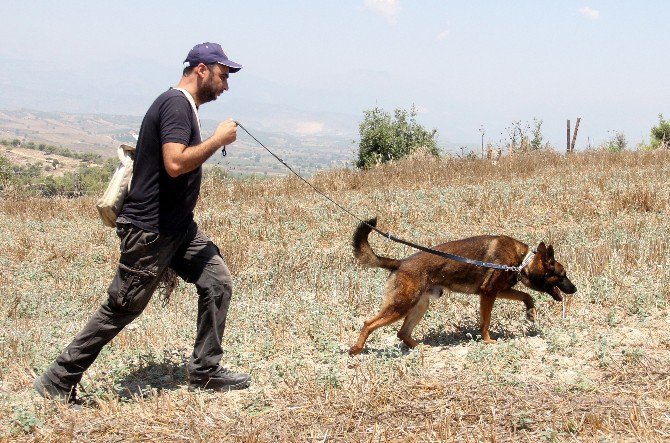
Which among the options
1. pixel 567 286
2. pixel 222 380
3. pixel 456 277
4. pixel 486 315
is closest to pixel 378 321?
pixel 456 277

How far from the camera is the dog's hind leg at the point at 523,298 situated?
5324 mm

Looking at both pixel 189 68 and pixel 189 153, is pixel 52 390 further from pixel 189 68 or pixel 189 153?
pixel 189 68

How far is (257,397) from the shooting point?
3.92 m

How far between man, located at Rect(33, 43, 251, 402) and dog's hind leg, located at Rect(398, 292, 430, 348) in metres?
1.84

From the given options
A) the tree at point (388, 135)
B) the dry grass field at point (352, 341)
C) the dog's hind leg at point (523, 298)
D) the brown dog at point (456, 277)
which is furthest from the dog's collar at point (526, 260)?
the tree at point (388, 135)

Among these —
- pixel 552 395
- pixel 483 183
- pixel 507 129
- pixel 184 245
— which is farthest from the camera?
pixel 507 129

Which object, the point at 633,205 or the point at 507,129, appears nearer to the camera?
the point at 633,205

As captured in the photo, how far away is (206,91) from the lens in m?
4.00

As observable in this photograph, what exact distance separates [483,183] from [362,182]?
124 inches

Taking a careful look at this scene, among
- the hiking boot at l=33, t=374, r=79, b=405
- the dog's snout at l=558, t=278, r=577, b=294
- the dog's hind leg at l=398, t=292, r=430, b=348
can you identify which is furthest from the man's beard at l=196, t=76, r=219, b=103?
the dog's snout at l=558, t=278, r=577, b=294

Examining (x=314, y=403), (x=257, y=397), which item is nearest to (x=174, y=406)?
(x=257, y=397)

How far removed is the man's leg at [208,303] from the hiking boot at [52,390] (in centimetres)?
79

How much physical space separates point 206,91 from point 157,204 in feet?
2.65

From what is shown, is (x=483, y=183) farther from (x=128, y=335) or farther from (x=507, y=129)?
(x=128, y=335)
